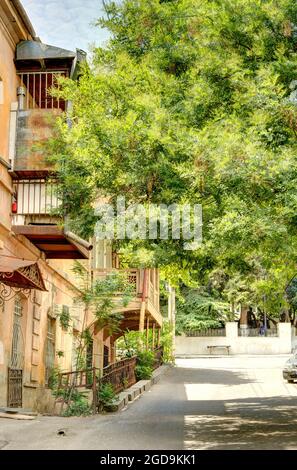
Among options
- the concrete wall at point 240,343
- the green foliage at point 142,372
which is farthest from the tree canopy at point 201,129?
the concrete wall at point 240,343

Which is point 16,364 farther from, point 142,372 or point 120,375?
point 142,372

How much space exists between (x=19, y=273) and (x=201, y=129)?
4161 mm

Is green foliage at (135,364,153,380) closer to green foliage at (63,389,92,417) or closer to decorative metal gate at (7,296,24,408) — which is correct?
green foliage at (63,389,92,417)

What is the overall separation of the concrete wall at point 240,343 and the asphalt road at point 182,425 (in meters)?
26.8

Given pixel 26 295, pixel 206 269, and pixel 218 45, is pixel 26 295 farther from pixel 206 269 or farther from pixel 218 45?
pixel 218 45

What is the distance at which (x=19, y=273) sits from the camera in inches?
447

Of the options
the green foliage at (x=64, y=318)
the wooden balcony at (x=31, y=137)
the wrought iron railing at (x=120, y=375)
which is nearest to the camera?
the wooden balcony at (x=31, y=137)

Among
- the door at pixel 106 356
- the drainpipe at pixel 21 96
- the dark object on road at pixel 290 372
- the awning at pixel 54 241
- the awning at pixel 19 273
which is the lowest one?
the dark object on road at pixel 290 372

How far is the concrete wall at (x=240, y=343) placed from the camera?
4741 cm

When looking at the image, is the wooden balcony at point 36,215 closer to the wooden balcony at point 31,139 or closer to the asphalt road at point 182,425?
the wooden balcony at point 31,139

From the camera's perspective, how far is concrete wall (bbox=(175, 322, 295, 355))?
47.4 m

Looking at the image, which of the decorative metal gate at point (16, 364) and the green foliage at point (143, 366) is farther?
the green foliage at point (143, 366)

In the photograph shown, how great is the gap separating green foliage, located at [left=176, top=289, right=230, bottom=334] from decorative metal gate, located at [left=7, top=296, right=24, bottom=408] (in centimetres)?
3360

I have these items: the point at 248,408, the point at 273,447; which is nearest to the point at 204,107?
the point at 273,447
